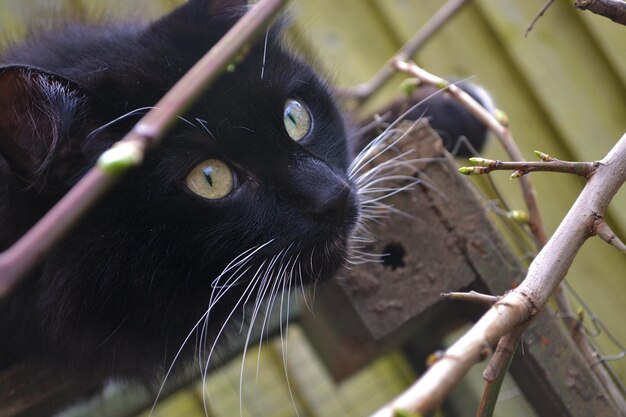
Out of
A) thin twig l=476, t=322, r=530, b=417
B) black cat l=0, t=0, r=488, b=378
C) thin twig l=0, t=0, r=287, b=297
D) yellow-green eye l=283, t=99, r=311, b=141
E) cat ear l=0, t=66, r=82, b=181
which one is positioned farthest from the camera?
yellow-green eye l=283, t=99, r=311, b=141

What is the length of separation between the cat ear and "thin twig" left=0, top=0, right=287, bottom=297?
1.41 ft

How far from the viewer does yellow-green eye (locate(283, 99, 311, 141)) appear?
0.99 m

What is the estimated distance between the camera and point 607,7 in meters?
0.64

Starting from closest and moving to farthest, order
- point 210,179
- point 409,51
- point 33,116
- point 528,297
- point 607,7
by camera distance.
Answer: point 528,297 → point 607,7 → point 33,116 → point 210,179 → point 409,51

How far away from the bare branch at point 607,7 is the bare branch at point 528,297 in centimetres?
13

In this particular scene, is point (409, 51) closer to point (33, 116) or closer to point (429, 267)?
point (429, 267)

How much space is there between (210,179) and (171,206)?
0.20ft

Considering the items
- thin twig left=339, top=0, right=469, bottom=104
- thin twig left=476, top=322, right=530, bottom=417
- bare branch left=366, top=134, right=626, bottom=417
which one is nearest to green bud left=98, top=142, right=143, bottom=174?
bare branch left=366, top=134, right=626, bottom=417

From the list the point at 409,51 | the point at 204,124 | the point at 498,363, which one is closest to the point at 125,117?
the point at 204,124

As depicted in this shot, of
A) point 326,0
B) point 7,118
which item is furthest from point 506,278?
point 326,0

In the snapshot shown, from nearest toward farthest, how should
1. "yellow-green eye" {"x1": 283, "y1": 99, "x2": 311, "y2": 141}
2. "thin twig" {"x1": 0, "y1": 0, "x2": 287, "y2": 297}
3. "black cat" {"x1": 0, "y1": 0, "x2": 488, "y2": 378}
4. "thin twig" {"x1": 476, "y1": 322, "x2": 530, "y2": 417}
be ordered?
"thin twig" {"x1": 0, "y1": 0, "x2": 287, "y2": 297} < "thin twig" {"x1": 476, "y1": 322, "x2": 530, "y2": 417} < "black cat" {"x1": 0, "y1": 0, "x2": 488, "y2": 378} < "yellow-green eye" {"x1": 283, "y1": 99, "x2": 311, "y2": 141}

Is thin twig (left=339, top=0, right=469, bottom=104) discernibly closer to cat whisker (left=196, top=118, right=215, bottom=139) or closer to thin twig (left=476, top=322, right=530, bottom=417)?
cat whisker (left=196, top=118, right=215, bottom=139)

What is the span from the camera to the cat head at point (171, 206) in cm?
88

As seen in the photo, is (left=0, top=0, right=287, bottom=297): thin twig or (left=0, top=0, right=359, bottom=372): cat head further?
(left=0, top=0, right=359, bottom=372): cat head
